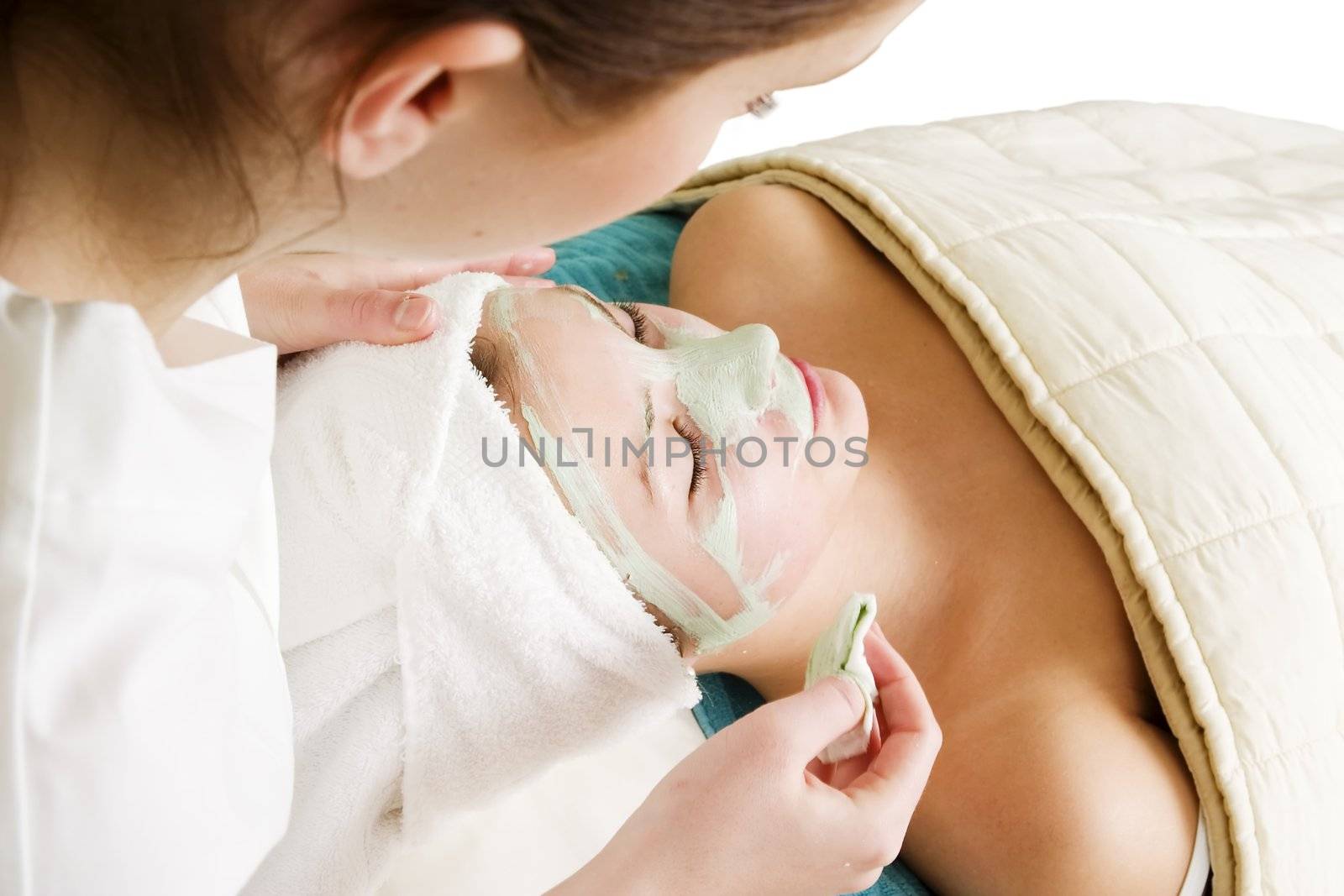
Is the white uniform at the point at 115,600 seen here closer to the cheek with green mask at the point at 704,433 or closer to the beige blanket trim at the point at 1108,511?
the cheek with green mask at the point at 704,433

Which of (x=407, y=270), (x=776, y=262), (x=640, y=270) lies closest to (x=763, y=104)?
(x=407, y=270)

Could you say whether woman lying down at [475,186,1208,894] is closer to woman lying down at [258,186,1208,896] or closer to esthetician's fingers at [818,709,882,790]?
woman lying down at [258,186,1208,896]

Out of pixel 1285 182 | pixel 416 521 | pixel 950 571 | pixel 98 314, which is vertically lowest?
pixel 950 571

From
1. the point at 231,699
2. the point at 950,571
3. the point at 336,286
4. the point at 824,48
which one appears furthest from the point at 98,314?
the point at 950,571

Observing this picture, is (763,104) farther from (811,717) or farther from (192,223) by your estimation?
(811,717)

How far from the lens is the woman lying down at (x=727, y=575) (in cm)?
97

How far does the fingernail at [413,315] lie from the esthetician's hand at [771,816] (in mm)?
439

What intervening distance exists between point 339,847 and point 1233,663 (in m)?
0.84

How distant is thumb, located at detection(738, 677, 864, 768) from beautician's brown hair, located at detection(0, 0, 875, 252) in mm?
524

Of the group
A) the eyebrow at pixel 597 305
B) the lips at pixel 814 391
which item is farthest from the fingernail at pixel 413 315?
the lips at pixel 814 391

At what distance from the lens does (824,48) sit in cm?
54

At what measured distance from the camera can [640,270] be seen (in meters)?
1.61

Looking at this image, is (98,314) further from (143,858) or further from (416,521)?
(416,521)

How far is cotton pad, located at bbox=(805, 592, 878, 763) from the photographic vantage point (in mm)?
917
